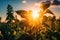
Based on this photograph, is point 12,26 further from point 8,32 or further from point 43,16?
point 43,16

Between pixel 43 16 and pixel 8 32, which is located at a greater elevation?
pixel 43 16

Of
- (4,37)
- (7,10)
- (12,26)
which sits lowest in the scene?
(4,37)

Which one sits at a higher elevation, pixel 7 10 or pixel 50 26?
pixel 7 10

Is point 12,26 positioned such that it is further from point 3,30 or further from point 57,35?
point 57,35

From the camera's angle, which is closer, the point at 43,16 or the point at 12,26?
the point at 43,16

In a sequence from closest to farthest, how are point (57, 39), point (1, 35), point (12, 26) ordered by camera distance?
point (57, 39), point (12, 26), point (1, 35)

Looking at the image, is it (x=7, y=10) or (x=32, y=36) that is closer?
(x=32, y=36)

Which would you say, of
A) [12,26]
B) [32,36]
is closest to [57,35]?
[32,36]

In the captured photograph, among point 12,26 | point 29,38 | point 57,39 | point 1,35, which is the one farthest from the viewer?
point 1,35

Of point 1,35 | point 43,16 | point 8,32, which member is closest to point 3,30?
point 1,35
